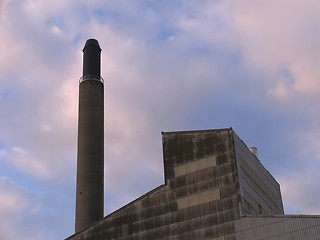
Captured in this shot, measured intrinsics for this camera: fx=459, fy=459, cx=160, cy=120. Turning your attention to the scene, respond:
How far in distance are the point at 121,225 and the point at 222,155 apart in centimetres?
1441

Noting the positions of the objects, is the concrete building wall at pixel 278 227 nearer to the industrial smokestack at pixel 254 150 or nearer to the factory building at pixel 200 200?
the factory building at pixel 200 200

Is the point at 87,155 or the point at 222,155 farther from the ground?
the point at 87,155

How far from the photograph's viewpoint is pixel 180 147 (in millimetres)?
54094

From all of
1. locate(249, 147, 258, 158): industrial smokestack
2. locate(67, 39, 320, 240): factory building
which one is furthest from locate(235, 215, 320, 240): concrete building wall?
locate(249, 147, 258, 158): industrial smokestack

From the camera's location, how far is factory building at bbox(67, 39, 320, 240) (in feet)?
157

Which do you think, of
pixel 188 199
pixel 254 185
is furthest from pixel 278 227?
pixel 254 185

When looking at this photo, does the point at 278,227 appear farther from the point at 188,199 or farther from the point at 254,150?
the point at 254,150

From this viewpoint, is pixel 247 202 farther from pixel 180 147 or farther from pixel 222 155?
pixel 180 147

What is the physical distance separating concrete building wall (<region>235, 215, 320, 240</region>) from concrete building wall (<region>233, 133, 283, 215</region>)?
6.12ft

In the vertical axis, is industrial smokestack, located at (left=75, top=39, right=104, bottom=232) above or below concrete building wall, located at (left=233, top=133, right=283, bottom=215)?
above

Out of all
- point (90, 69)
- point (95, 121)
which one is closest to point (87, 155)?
point (95, 121)

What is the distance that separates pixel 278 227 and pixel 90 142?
35.8 metres

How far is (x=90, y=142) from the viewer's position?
7131 cm

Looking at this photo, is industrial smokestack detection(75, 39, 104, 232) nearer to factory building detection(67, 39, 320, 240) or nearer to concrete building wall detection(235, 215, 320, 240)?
factory building detection(67, 39, 320, 240)
